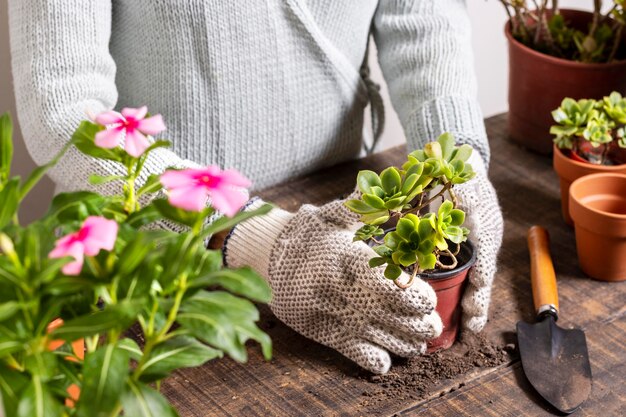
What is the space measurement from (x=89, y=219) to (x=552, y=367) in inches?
23.2

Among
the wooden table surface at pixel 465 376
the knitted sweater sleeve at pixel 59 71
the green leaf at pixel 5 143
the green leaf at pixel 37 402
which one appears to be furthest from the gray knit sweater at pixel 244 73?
the green leaf at pixel 37 402

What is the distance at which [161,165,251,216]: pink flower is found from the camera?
559mm

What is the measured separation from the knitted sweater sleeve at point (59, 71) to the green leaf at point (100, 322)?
569 mm

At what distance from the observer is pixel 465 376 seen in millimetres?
946

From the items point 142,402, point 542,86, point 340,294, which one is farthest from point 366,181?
point 542,86

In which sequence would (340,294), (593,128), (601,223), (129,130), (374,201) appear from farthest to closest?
1. (593,128)
2. (601,223)
3. (340,294)
4. (374,201)
5. (129,130)

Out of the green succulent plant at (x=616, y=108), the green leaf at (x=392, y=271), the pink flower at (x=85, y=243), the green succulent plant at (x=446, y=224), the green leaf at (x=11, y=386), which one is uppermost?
the pink flower at (x=85, y=243)

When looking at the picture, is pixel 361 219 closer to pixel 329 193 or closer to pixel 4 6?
pixel 329 193

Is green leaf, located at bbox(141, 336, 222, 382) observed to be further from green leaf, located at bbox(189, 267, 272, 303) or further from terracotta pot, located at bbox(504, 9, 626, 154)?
terracotta pot, located at bbox(504, 9, 626, 154)

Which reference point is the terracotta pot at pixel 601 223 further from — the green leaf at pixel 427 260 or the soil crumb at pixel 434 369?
the green leaf at pixel 427 260

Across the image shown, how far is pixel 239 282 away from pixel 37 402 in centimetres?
14

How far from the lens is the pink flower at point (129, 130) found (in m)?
0.61

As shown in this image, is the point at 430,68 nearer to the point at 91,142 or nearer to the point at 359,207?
the point at 359,207

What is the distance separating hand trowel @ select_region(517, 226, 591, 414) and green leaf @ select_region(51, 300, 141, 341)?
0.53m
